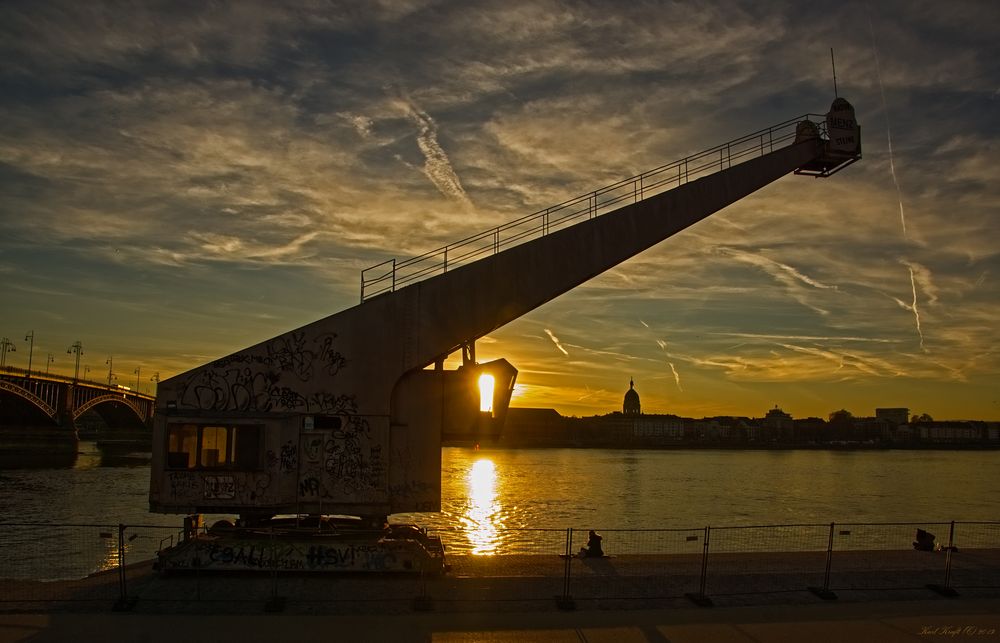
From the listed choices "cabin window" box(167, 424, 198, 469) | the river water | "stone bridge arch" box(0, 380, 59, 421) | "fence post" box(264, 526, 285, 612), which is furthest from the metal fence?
"stone bridge arch" box(0, 380, 59, 421)

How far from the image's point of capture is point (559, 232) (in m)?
18.8

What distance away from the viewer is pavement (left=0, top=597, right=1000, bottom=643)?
1219 centimetres

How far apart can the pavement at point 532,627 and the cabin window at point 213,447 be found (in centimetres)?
379

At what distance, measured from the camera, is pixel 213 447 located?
16.5 metres

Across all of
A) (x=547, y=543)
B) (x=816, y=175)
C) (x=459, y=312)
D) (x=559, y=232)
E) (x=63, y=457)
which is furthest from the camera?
(x=63, y=457)

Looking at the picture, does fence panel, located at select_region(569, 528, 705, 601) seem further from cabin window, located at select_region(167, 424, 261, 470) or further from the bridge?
the bridge

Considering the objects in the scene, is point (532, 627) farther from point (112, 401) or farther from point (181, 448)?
point (112, 401)

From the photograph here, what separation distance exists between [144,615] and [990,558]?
1999cm

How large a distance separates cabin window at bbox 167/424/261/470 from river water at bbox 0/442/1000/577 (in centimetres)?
1605

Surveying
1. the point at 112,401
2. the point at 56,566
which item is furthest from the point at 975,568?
the point at 112,401

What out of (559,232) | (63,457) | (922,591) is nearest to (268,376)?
(559,232)

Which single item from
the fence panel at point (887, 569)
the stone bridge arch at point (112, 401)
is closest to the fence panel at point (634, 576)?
the fence panel at point (887, 569)

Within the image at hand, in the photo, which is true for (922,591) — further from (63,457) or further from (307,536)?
(63,457)

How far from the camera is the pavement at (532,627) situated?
12.2 metres
